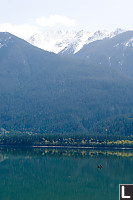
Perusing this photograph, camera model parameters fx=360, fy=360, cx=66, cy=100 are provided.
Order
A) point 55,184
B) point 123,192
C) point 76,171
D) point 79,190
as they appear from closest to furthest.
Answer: point 123,192 < point 79,190 < point 55,184 < point 76,171

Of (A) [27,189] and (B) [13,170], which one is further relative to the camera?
(B) [13,170]

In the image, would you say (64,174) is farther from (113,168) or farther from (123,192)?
(123,192)

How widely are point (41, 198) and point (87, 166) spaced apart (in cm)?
6523

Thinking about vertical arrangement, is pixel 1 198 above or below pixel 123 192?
below

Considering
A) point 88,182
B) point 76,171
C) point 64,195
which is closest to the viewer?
point 64,195

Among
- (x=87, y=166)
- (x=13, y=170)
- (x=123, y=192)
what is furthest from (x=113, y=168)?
(x=123, y=192)

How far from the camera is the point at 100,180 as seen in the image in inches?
4643

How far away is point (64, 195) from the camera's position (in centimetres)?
9450

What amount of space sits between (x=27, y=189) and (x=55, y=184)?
10189 millimetres

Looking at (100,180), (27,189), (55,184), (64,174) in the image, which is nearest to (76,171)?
(64,174)

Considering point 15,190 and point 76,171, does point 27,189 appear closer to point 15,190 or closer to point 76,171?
point 15,190

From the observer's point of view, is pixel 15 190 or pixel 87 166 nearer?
pixel 15 190

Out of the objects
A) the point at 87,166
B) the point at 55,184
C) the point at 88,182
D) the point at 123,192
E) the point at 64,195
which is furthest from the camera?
the point at 87,166

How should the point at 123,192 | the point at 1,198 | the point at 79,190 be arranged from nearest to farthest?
1. the point at 123,192
2. the point at 1,198
3. the point at 79,190
